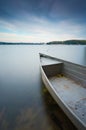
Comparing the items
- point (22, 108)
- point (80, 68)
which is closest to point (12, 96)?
point (22, 108)

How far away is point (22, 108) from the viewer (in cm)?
336

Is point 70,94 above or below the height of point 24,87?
above

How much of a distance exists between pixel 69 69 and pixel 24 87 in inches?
98.5

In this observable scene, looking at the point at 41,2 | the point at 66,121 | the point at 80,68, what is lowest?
the point at 66,121

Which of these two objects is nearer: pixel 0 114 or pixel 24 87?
pixel 0 114

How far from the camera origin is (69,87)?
3.60 metres

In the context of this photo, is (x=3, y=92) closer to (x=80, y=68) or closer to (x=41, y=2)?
(x=80, y=68)

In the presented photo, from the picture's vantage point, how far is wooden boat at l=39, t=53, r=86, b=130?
218cm

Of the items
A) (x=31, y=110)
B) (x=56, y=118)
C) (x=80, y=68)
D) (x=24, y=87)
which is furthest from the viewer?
(x=24, y=87)

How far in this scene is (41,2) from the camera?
14.6 feet

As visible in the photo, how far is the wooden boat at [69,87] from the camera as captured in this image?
2178mm

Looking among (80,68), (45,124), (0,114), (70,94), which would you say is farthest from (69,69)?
(0,114)

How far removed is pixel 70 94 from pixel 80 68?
1217mm

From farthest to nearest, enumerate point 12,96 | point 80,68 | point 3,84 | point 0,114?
point 3,84
point 12,96
point 80,68
point 0,114
